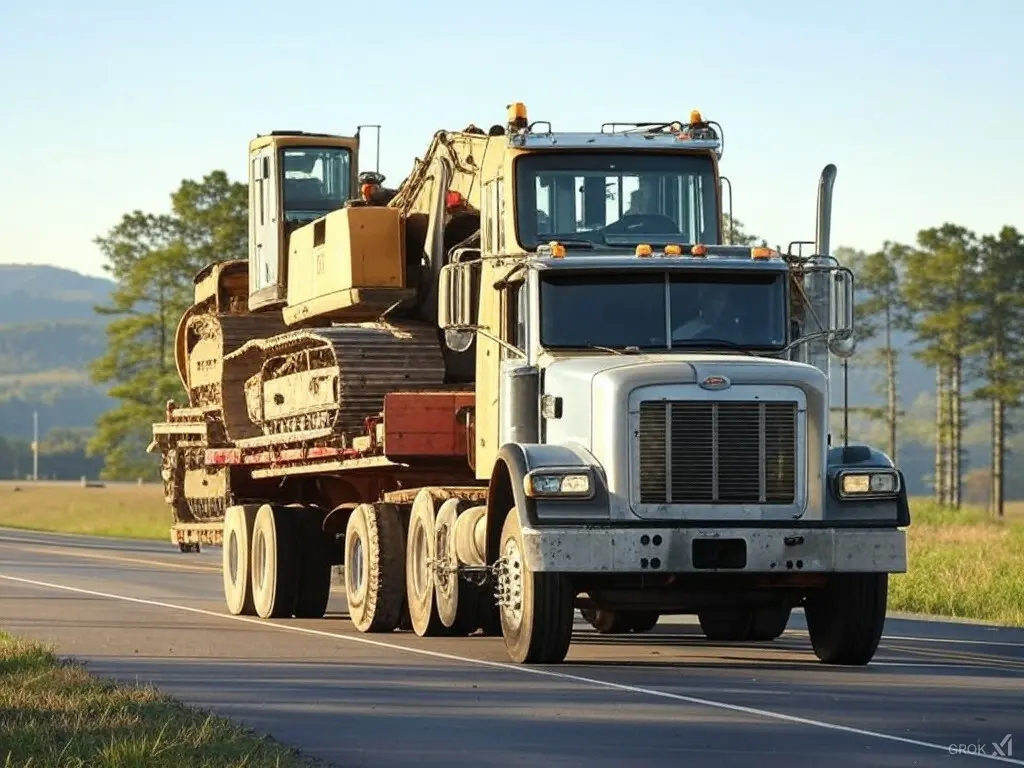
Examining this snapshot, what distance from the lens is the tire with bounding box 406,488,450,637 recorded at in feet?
68.1

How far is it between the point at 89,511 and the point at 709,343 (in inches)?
2707

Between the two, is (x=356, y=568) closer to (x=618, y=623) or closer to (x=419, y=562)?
(x=419, y=562)

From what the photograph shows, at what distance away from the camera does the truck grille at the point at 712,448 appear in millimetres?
16891

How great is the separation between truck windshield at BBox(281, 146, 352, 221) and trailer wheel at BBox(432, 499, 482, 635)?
765 centimetres

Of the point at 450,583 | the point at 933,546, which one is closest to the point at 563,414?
the point at 450,583

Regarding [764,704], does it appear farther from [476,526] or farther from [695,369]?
[476,526]

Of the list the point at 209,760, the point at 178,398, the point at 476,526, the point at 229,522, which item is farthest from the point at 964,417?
the point at 209,760

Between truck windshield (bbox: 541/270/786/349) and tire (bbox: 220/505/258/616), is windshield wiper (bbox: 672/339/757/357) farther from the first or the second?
tire (bbox: 220/505/258/616)

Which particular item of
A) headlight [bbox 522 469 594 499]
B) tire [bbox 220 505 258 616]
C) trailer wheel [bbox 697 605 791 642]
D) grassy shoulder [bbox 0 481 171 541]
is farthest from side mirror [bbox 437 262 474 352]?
grassy shoulder [bbox 0 481 171 541]

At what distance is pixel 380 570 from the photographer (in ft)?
71.8

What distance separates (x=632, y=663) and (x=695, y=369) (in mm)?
2481

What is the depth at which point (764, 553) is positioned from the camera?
1692 cm

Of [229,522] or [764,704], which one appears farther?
[229,522]

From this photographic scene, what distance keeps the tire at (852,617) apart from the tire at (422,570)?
401cm
